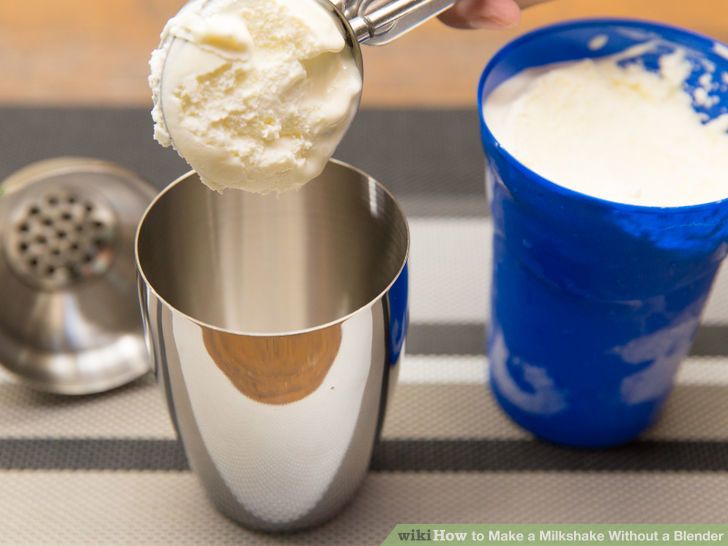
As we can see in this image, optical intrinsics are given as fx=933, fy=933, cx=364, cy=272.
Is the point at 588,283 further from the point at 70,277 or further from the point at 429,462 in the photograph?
the point at 70,277

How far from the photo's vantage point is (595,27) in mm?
689

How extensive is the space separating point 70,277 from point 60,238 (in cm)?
3

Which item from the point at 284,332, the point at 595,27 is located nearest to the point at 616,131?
the point at 595,27

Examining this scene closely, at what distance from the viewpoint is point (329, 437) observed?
0.61 meters

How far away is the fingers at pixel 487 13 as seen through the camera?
67cm

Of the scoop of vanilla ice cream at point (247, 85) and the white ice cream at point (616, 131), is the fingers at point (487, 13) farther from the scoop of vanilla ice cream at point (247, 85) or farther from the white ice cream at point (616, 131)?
the scoop of vanilla ice cream at point (247, 85)

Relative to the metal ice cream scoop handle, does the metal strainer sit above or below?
below

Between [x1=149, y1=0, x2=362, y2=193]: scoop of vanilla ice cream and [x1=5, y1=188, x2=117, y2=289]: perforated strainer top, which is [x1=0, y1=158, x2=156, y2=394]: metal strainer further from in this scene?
[x1=149, y1=0, x2=362, y2=193]: scoop of vanilla ice cream

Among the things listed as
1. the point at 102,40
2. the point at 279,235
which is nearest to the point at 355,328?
the point at 279,235

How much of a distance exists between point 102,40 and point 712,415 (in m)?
0.79

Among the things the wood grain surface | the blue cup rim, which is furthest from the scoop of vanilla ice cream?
the wood grain surface

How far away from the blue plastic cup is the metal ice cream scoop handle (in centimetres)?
7

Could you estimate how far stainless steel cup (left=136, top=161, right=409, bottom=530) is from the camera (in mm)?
561

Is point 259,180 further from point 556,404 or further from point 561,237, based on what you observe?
point 556,404
